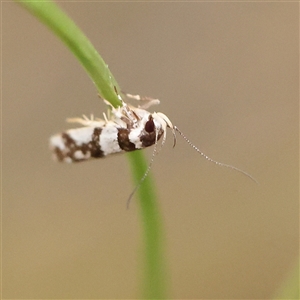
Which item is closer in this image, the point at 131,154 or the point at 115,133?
the point at 131,154

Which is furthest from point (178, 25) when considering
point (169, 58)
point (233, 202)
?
point (233, 202)

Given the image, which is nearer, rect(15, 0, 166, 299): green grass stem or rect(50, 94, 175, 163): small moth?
rect(15, 0, 166, 299): green grass stem

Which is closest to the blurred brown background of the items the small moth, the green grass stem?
the small moth

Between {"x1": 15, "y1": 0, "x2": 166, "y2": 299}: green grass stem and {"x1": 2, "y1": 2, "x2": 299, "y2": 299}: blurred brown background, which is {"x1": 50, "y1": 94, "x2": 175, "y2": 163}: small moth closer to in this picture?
{"x1": 15, "y1": 0, "x2": 166, "y2": 299}: green grass stem

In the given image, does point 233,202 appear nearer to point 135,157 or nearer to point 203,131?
point 203,131

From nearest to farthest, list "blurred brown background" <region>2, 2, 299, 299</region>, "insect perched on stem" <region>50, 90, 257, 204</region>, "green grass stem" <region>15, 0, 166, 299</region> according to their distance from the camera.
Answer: "green grass stem" <region>15, 0, 166, 299</region>, "insect perched on stem" <region>50, 90, 257, 204</region>, "blurred brown background" <region>2, 2, 299, 299</region>

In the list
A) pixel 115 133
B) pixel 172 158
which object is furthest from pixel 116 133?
pixel 172 158

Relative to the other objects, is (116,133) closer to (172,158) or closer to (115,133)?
(115,133)

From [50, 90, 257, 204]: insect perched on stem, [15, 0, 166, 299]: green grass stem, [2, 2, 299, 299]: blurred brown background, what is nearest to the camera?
[15, 0, 166, 299]: green grass stem
